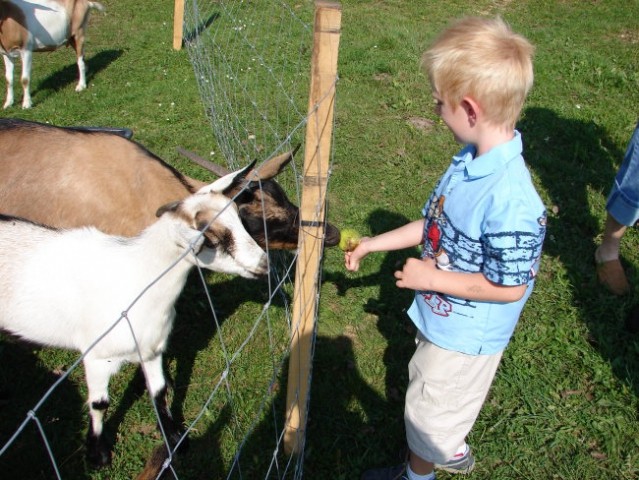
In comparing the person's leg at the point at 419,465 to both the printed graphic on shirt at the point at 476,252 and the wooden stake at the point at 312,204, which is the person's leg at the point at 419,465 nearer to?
the wooden stake at the point at 312,204

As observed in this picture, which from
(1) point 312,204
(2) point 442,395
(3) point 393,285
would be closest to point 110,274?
(1) point 312,204

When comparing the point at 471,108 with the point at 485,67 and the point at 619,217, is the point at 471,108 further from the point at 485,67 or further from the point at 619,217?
the point at 619,217

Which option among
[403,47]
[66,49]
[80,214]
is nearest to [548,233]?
[80,214]

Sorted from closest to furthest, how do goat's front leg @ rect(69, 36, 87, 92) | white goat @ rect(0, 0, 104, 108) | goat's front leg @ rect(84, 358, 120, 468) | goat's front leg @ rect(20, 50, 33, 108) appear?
1. goat's front leg @ rect(84, 358, 120, 468)
2. goat's front leg @ rect(20, 50, 33, 108)
3. white goat @ rect(0, 0, 104, 108)
4. goat's front leg @ rect(69, 36, 87, 92)

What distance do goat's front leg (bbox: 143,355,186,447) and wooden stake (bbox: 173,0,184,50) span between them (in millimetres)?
6493

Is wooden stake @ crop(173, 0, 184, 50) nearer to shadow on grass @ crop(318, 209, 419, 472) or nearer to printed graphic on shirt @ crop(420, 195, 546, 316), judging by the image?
shadow on grass @ crop(318, 209, 419, 472)

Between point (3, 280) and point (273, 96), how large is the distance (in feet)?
15.7

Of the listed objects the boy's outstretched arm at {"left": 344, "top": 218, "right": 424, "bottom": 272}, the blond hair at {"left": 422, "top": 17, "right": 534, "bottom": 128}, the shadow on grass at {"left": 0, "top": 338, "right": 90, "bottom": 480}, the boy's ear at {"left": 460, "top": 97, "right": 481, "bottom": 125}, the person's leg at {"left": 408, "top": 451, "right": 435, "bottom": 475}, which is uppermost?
the blond hair at {"left": 422, "top": 17, "right": 534, "bottom": 128}

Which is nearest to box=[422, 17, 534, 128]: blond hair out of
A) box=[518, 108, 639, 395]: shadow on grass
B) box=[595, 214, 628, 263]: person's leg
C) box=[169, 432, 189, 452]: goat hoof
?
box=[169, 432, 189, 452]: goat hoof

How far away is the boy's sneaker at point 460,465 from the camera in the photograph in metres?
2.79

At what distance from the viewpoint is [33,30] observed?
720 centimetres

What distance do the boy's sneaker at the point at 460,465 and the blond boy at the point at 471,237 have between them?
1.58 feet

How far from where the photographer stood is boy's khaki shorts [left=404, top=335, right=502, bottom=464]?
2188 mm

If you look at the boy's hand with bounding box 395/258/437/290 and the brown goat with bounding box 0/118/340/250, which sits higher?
the boy's hand with bounding box 395/258/437/290
